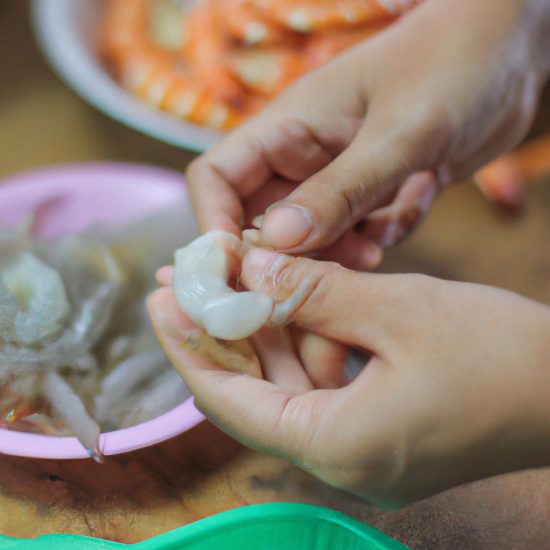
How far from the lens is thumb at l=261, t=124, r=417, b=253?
45 cm

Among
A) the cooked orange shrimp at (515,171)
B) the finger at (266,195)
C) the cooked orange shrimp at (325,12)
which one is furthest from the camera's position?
the cooked orange shrimp at (515,171)

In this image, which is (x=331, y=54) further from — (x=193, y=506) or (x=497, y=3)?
(x=193, y=506)

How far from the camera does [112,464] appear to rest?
46 cm

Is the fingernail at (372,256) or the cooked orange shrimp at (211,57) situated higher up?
the cooked orange shrimp at (211,57)

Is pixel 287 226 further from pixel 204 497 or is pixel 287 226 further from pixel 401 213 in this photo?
pixel 401 213

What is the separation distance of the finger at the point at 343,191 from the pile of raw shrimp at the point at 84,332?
154 mm

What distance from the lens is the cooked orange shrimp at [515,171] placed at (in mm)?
815

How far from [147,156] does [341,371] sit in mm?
589

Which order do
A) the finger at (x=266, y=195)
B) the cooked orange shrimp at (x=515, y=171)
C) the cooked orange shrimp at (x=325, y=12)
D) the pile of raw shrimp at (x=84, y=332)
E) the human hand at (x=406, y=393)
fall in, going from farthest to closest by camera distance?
1. the cooked orange shrimp at (x=515, y=171)
2. the cooked orange shrimp at (x=325, y=12)
3. the finger at (x=266, y=195)
4. the pile of raw shrimp at (x=84, y=332)
5. the human hand at (x=406, y=393)

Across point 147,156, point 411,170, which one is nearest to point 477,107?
point 411,170

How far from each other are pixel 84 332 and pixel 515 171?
572mm

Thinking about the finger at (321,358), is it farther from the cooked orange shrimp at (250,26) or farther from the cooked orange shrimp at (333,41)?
the cooked orange shrimp at (250,26)

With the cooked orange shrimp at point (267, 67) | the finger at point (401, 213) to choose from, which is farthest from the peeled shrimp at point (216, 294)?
the cooked orange shrimp at point (267, 67)

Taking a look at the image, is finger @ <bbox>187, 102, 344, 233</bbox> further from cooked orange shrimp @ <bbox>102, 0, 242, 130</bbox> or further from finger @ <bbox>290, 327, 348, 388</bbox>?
cooked orange shrimp @ <bbox>102, 0, 242, 130</bbox>
